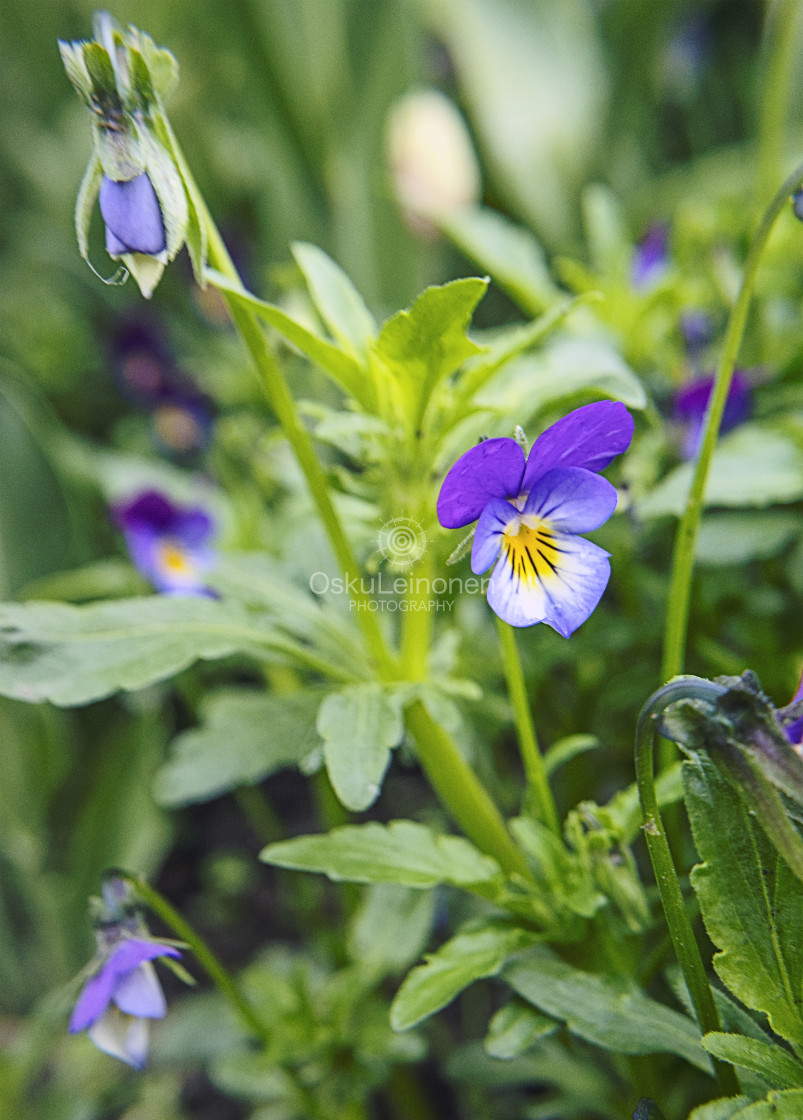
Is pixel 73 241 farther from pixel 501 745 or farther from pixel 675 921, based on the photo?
pixel 675 921

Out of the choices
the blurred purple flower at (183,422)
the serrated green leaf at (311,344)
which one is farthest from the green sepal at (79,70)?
the blurred purple flower at (183,422)

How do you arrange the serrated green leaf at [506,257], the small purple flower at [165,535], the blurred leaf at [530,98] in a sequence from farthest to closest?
1. the blurred leaf at [530,98]
2. the small purple flower at [165,535]
3. the serrated green leaf at [506,257]

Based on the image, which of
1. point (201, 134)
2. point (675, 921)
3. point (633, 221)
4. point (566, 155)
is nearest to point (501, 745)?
point (675, 921)

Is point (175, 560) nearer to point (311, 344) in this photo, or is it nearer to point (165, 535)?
point (165, 535)

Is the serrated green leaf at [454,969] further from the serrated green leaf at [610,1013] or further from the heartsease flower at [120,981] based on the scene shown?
the heartsease flower at [120,981]

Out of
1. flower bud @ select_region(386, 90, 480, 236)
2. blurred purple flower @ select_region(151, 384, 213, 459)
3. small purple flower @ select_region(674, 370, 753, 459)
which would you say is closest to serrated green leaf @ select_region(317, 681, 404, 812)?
small purple flower @ select_region(674, 370, 753, 459)

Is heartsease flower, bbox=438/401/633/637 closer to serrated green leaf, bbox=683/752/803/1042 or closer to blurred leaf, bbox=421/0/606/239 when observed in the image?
serrated green leaf, bbox=683/752/803/1042
